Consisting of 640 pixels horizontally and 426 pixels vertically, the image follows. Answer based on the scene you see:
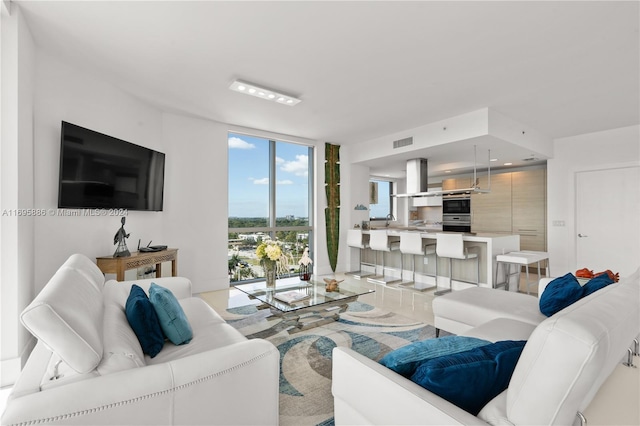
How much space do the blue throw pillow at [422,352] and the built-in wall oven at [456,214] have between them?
6.62 metres

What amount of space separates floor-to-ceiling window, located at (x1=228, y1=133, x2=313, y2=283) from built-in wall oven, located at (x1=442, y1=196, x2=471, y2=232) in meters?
3.75

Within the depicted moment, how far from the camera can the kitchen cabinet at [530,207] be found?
20.6ft

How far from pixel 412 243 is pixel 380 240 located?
0.66 metres

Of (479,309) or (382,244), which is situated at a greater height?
(382,244)

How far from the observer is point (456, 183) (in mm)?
7930

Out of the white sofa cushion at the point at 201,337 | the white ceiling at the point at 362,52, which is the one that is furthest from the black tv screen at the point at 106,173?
the white sofa cushion at the point at 201,337

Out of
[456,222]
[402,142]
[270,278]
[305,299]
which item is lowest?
[305,299]

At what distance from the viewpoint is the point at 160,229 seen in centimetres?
440

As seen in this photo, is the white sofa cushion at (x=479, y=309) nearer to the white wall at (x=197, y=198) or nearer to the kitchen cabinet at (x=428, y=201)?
the white wall at (x=197, y=198)

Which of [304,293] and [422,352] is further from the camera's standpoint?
[304,293]

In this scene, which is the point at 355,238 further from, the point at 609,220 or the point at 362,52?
the point at 609,220

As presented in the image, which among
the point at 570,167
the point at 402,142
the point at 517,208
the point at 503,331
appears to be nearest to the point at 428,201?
the point at 517,208

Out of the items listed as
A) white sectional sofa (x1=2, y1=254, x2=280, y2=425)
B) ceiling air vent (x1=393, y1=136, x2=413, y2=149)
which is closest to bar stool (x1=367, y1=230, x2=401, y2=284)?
ceiling air vent (x1=393, y1=136, x2=413, y2=149)

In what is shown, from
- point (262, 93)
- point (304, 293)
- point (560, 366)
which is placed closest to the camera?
point (560, 366)
